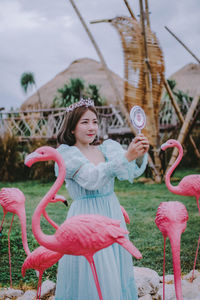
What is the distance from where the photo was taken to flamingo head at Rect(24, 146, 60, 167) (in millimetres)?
1286

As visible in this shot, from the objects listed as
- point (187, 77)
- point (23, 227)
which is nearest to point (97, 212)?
point (23, 227)

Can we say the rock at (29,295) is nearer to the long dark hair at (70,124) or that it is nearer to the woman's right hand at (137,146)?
the long dark hair at (70,124)

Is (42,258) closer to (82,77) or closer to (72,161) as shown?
(72,161)

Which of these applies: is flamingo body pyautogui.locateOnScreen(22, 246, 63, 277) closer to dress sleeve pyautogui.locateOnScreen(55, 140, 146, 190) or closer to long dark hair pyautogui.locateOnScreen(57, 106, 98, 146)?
dress sleeve pyautogui.locateOnScreen(55, 140, 146, 190)

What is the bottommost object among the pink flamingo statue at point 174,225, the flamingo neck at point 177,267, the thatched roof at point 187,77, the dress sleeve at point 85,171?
the flamingo neck at point 177,267

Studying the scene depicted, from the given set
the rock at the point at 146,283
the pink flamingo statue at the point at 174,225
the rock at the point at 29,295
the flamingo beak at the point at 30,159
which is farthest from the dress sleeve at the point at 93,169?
the rock at the point at 29,295

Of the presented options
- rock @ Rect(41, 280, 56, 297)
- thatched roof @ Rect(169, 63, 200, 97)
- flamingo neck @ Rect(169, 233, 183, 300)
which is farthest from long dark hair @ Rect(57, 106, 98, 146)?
thatched roof @ Rect(169, 63, 200, 97)

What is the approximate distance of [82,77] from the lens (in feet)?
67.9

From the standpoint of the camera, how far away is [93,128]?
5.87 ft

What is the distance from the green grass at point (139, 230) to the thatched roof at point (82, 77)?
14078mm

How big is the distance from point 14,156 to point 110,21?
4.15m

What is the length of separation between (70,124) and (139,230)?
8.65 ft

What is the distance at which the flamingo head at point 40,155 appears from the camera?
4.22ft

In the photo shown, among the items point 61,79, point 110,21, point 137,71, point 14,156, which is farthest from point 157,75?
point 61,79
